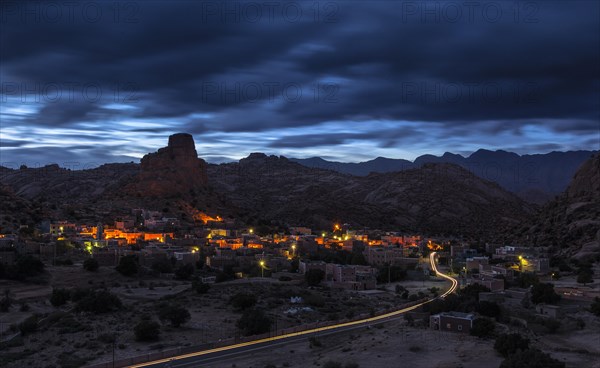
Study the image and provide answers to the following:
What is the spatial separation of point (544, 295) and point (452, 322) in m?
12.9

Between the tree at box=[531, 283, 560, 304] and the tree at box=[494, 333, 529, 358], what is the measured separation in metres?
16.7

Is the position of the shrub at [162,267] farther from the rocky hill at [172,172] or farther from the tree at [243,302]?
the rocky hill at [172,172]

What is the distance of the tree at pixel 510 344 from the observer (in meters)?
29.9

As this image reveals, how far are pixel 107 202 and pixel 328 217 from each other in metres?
41.1

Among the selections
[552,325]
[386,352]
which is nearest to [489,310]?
[552,325]

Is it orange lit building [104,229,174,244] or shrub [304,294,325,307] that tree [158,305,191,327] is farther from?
orange lit building [104,229,174,244]

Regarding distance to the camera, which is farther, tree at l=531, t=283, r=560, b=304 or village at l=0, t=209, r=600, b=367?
tree at l=531, t=283, r=560, b=304

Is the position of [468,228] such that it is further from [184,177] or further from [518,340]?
[518,340]

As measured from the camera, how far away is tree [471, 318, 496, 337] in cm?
3491

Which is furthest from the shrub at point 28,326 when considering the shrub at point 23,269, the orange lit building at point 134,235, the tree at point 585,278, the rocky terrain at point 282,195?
the rocky terrain at point 282,195

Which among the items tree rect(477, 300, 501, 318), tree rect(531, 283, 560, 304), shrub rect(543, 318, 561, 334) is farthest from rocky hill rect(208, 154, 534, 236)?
shrub rect(543, 318, 561, 334)

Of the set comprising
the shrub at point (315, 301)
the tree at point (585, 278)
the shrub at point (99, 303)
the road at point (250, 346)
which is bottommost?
the road at point (250, 346)

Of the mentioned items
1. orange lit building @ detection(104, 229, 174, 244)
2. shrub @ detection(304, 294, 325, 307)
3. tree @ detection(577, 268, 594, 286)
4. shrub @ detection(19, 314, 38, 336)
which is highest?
orange lit building @ detection(104, 229, 174, 244)

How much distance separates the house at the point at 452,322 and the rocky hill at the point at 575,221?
35883 millimetres
